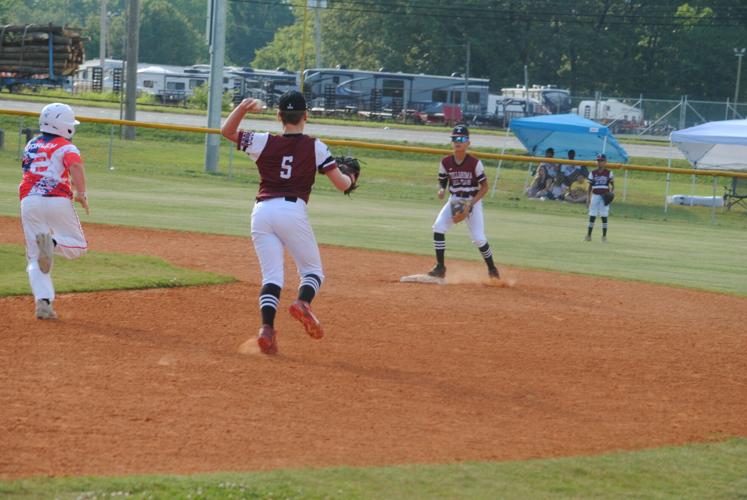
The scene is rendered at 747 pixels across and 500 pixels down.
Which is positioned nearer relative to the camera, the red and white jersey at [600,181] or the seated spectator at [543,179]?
the red and white jersey at [600,181]

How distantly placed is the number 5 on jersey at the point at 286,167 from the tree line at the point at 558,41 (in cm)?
6532

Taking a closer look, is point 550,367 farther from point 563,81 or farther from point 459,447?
point 563,81

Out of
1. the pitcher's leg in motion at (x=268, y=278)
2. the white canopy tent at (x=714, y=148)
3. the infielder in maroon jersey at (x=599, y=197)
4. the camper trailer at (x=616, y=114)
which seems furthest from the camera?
the camper trailer at (x=616, y=114)

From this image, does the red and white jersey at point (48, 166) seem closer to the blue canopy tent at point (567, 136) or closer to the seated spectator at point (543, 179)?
the seated spectator at point (543, 179)

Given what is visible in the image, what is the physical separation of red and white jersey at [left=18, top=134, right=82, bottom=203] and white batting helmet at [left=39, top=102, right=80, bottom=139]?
79 millimetres

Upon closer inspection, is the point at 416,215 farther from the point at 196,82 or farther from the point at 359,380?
the point at 196,82

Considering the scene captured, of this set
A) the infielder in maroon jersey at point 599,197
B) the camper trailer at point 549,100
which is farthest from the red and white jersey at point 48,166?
the camper trailer at point 549,100

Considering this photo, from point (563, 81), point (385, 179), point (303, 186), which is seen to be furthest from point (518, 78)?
point (303, 186)

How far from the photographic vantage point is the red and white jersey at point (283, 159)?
8.01 m

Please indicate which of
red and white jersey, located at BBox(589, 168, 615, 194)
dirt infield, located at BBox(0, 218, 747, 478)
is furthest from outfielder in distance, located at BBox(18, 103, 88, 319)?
red and white jersey, located at BBox(589, 168, 615, 194)

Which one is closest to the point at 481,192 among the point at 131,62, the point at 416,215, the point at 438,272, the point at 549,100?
the point at 438,272

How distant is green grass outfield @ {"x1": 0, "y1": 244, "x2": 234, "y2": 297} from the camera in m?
10.7

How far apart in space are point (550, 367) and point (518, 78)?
2679 inches

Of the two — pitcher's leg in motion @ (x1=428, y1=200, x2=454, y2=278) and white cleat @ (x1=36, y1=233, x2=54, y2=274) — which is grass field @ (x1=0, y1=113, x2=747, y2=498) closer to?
pitcher's leg in motion @ (x1=428, y1=200, x2=454, y2=278)
